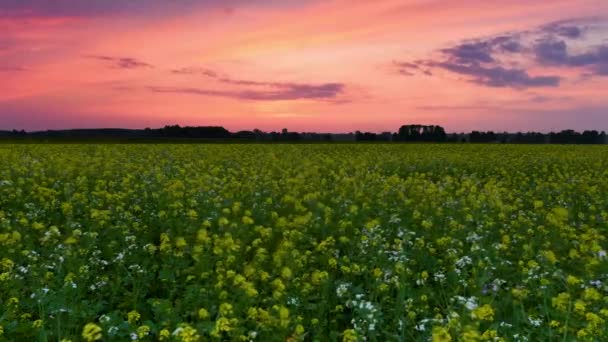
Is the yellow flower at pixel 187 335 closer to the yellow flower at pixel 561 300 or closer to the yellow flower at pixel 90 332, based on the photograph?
the yellow flower at pixel 90 332

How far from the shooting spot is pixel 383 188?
15.2 metres

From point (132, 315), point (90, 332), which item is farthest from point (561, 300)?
point (90, 332)

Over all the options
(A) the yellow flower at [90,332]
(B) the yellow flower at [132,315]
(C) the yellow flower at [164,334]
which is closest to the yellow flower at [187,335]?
(C) the yellow flower at [164,334]

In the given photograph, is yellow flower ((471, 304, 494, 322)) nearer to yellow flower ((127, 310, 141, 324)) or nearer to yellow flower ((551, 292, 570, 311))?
yellow flower ((551, 292, 570, 311))

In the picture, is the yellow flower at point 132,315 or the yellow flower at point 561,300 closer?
the yellow flower at point 132,315

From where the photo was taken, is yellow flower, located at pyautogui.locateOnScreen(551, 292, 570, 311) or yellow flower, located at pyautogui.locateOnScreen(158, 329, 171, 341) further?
yellow flower, located at pyautogui.locateOnScreen(551, 292, 570, 311)

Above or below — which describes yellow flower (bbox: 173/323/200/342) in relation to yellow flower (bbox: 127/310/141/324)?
above

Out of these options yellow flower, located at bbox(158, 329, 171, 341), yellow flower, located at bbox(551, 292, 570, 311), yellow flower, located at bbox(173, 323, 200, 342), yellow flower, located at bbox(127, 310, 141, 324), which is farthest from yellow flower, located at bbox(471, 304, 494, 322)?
yellow flower, located at bbox(127, 310, 141, 324)

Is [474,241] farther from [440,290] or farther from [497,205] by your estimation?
[497,205]

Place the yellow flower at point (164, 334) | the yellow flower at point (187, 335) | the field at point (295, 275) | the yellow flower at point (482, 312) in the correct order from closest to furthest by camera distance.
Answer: the yellow flower at point (187, 335)
the yellow flower at point (164, 334)
the yellow flower at point (482, 312)
the field at point (295, 275)

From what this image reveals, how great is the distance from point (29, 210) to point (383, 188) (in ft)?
28.2

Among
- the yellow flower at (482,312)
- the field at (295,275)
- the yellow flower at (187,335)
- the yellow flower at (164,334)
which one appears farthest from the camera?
the field at (295,275)

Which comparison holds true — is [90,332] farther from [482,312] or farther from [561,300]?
[561,300]

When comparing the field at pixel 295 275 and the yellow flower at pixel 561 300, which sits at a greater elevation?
the yellow flower at pixel 561 300
